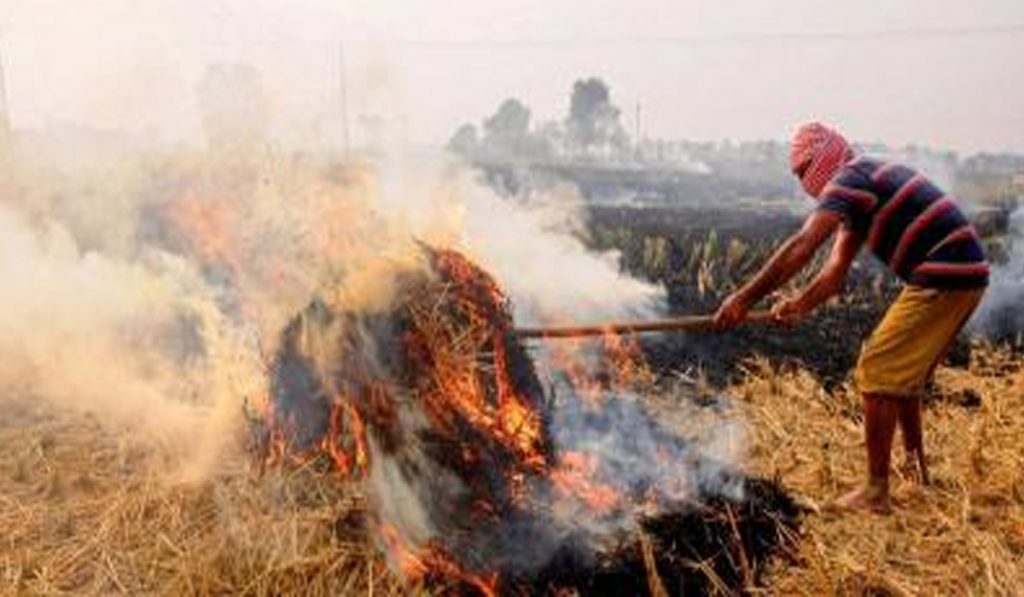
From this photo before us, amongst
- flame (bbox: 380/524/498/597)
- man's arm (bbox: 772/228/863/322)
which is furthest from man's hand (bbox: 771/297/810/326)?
flame (bbox: 380/524/498/597)

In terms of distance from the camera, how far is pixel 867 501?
4922 mm

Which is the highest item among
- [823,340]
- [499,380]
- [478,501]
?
[499,380]

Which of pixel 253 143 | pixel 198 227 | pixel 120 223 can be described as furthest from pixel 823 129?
pixel 120 223

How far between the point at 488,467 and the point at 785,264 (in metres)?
1.68

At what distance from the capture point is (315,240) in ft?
18.9

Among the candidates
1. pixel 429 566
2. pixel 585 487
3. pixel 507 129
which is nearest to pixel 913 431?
pixel 585 487

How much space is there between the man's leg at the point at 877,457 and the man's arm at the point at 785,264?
30.9 inches

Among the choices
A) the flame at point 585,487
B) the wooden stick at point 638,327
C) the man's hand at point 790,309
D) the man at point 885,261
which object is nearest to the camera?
the flame at point 585,487

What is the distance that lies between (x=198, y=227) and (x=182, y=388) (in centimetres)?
128

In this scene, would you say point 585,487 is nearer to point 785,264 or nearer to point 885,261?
point 785,264

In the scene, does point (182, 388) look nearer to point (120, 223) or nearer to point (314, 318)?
point (314, 318)

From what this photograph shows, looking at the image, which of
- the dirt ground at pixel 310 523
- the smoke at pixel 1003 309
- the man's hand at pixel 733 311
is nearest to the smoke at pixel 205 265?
the dirt ground at pixel 310 523

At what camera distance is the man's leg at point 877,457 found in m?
4.92

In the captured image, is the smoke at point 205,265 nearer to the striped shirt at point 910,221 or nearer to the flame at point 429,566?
the flame at point 429,566
